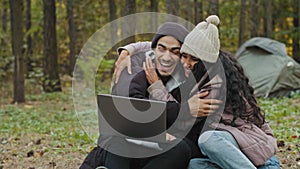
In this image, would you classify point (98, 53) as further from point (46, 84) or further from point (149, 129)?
point (149, 129)

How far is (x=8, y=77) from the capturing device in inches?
762

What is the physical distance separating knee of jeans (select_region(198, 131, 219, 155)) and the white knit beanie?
1.80ft

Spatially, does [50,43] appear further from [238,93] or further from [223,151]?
[223,151]

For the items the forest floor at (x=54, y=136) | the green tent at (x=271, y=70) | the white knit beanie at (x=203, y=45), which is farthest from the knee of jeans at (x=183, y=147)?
the green tent at (x=271, y=70)

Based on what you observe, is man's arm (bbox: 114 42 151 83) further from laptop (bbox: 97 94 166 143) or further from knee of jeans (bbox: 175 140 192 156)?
knee of jeans (bbox: 175 140 192 156)

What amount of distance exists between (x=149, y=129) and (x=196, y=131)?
401 millimetres

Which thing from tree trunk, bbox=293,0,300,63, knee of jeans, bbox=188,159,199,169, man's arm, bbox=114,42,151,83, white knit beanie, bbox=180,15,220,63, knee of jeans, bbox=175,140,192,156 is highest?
white knit beanie, bbox=180,15,220,63

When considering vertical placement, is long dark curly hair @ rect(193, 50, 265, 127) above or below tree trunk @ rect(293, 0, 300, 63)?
above

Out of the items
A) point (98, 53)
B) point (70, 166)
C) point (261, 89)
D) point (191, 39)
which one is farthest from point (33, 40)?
point (191, 39)

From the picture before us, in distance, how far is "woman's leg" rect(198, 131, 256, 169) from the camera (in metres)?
3.59

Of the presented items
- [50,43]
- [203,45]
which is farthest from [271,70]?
[203,45]

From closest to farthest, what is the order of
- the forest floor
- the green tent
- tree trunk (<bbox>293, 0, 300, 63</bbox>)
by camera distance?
1. the forest floor
2. the green tent
3. tree trunk (<bbox>293, 0, 300, 63</bbox>)

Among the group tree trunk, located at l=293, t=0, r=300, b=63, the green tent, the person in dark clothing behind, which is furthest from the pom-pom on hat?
tree trunk, located at l=293, t=0, r=300, b=63

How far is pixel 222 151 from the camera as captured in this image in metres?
3.61
